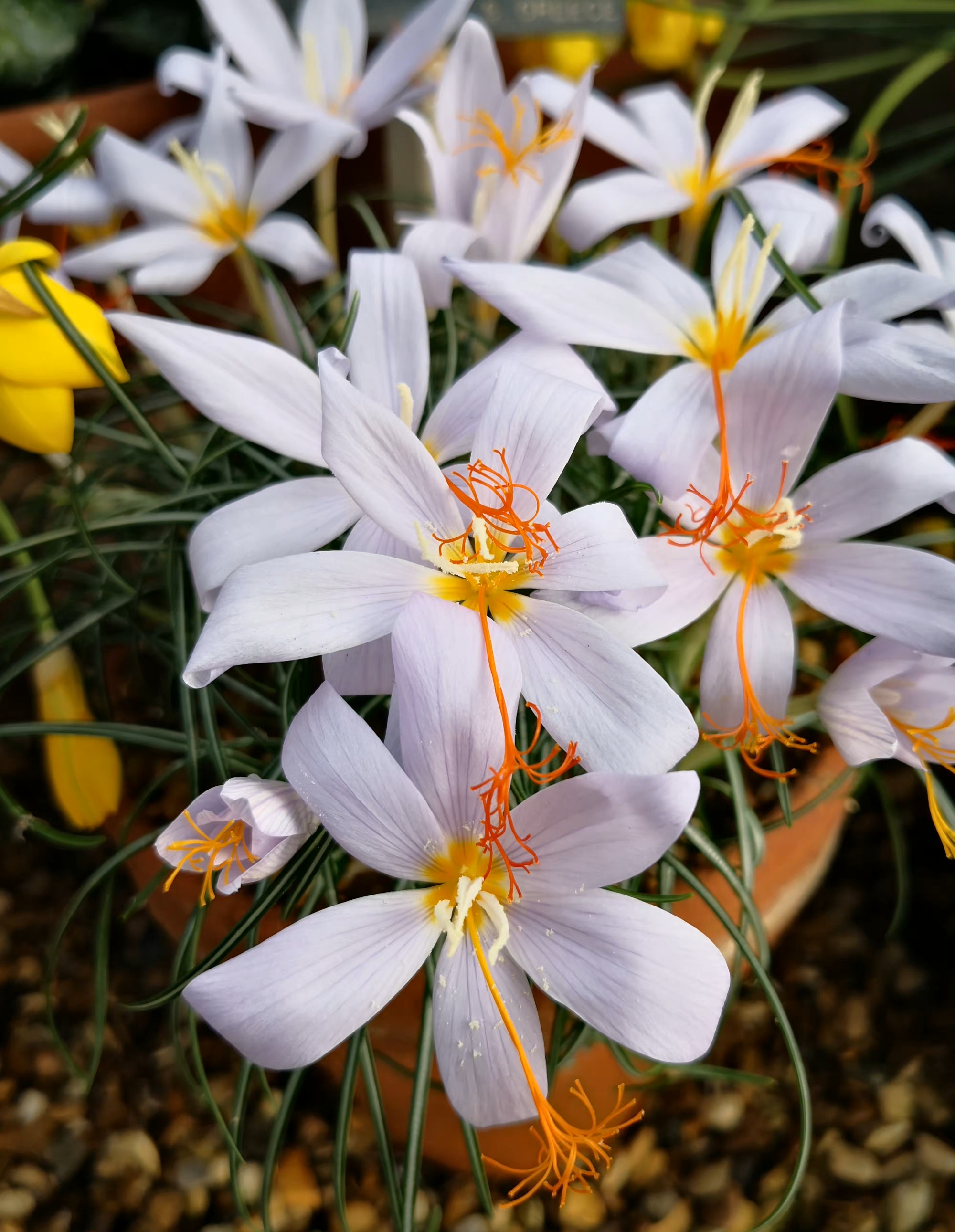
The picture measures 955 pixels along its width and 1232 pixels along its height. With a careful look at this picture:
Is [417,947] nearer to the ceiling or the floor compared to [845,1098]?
nearer to the ceiling

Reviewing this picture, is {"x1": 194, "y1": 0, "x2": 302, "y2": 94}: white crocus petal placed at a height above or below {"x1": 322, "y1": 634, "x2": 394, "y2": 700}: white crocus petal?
above

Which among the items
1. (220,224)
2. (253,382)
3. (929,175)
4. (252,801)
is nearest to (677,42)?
(929,175)

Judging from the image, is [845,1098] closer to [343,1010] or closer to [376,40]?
[343,1010]

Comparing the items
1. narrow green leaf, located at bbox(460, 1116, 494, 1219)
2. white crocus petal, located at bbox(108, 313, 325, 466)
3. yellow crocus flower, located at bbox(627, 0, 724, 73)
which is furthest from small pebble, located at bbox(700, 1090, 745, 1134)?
yellow crocus flower, located at bbox(627, 0, 724, 73)

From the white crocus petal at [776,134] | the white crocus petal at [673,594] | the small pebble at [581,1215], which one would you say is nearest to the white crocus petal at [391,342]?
the white crocus petal at [673,594]

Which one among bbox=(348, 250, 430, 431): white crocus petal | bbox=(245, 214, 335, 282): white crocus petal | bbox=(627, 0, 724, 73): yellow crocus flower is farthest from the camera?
bbox=(627, 0, 724, 73): yellow crocus flower

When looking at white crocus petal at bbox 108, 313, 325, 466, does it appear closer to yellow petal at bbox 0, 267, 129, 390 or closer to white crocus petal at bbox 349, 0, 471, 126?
yellow petal at bbox 0, 267, 129, 390
